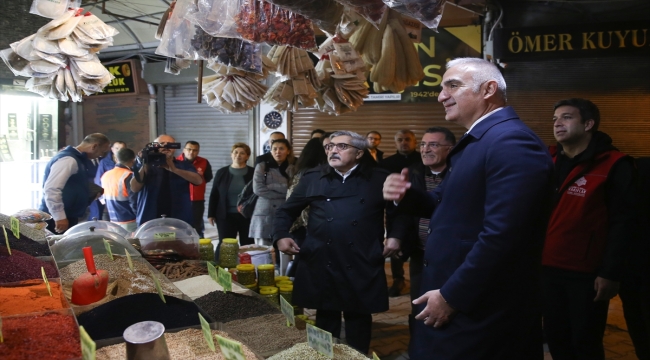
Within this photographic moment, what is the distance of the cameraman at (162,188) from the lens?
465cm

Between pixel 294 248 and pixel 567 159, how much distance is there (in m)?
1.69

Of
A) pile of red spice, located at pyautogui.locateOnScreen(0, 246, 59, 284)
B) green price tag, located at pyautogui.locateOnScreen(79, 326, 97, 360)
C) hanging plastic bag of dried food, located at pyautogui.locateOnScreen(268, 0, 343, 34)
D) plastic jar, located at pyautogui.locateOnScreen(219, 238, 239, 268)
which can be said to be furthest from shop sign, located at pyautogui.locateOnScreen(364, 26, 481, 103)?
green price tag, located at pyautogui.locateOnScreen(79, 326, 97, 360)

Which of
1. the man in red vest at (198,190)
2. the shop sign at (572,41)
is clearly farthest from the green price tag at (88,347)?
the man in red vest at (198,190)

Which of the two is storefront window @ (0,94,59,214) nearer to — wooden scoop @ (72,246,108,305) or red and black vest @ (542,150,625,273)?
wooden scoop @ (72,246,108,305)

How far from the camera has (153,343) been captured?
4.25ft

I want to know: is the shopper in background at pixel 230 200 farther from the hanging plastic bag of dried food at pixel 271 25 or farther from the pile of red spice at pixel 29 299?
the pile of red spice at pixel 29 299

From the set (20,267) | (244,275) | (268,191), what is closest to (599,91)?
(268,191)

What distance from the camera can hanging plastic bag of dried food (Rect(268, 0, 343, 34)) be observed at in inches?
74.3

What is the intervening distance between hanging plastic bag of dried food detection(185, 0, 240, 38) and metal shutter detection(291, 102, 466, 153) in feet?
17.4

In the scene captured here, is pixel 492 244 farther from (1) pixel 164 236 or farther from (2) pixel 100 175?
(2) pixel 100 175

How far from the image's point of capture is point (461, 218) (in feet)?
5.90

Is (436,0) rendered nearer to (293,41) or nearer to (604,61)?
(293,41)

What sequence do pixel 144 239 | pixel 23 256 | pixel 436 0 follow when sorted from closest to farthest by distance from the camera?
1. pixel 436 0
2. pixel 23 256
3. pixel 144 239

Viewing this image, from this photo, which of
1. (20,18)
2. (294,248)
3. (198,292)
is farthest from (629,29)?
(20,18)
